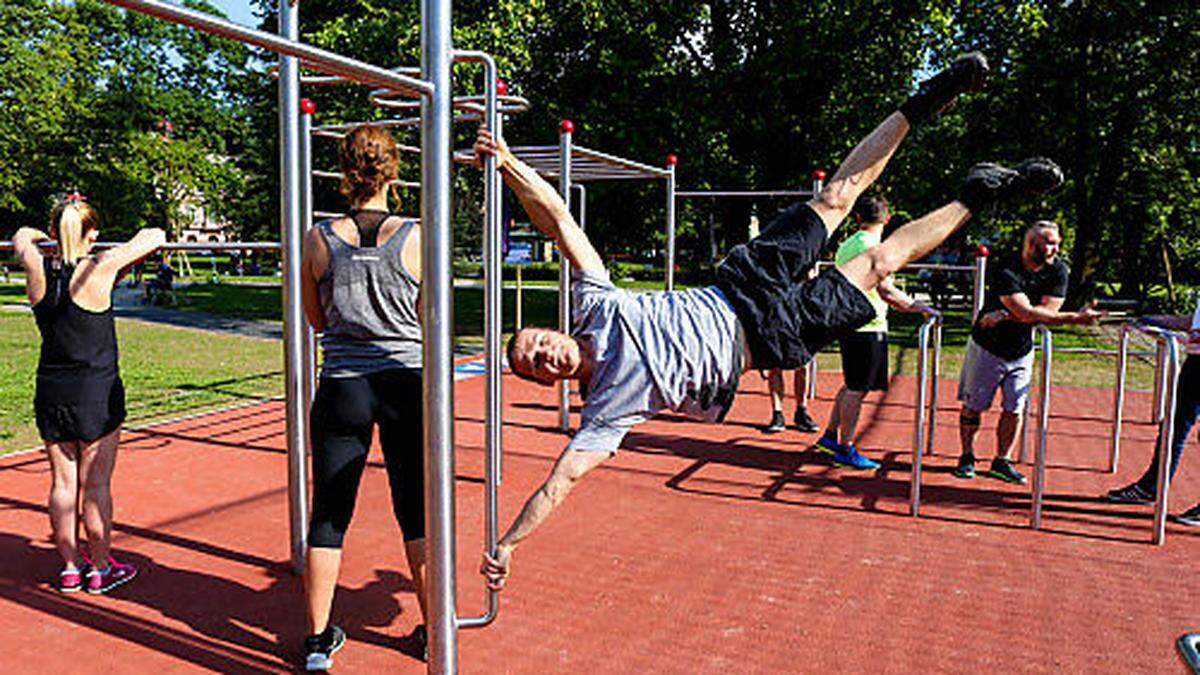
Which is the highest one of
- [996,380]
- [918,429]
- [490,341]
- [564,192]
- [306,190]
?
[564,192]

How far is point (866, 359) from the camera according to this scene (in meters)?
5.75

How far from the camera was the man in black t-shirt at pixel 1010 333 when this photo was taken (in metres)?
5.20

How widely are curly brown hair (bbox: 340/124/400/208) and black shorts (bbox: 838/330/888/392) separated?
12.1 feet

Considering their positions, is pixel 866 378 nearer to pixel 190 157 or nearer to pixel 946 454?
pixel 946 454

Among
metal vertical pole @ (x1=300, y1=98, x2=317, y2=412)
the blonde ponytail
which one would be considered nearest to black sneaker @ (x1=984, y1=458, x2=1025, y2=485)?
metal vertical pole @ (x1=300, y1=98, x2=317, y2=412)

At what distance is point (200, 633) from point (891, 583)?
115 inches

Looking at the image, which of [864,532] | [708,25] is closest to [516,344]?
[864,532]

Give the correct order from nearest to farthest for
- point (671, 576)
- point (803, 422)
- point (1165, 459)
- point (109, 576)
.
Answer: point (109, 576), point (671, 576), point (1165, 459), point (803, 422)

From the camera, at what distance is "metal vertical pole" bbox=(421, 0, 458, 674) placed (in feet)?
7.63

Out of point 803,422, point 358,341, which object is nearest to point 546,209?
point 358,341

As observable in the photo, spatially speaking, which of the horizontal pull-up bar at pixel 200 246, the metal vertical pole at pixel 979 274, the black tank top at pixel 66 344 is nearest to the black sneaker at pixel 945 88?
the horizontal pull-up bar at pixel 200 246

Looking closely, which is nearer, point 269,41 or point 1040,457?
point 269,41

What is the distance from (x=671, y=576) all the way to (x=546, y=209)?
196cm

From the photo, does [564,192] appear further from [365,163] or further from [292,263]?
[365,163]
